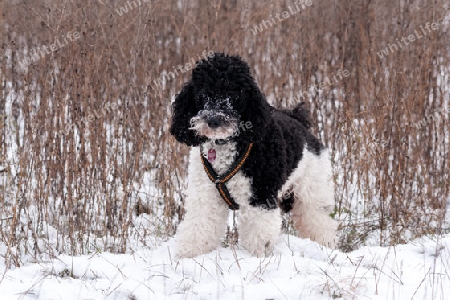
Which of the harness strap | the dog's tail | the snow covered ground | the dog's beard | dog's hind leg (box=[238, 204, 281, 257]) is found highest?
the dog's tail

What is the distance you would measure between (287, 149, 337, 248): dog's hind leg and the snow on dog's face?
1.14 meters

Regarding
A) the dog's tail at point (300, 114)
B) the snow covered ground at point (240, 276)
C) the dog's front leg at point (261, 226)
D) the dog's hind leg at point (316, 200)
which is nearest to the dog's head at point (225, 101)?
the dog's front leg at point (261, 226)

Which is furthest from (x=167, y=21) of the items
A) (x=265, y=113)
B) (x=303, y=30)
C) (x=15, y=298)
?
(x=15, y=298)

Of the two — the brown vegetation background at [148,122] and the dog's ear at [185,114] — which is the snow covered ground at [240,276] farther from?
the dog's ear at [185,114]

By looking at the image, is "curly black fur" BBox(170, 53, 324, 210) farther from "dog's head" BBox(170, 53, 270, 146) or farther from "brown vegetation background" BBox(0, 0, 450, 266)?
"brown vegetation background" BBox(0, 0, 450, 266)

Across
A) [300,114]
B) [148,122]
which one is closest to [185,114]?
[300,114]

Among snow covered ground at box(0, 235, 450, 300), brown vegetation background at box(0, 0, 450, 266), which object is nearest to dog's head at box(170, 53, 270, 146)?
snow covered ground at box(0, 235, 450, 300)

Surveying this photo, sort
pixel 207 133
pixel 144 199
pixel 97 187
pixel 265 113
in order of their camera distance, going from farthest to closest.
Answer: pixel 144 199
pixel 97 187
pixel 265 113
pixel 207 133

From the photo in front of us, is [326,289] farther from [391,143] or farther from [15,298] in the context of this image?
[391,143]

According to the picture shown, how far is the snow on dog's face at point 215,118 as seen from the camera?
3305mm

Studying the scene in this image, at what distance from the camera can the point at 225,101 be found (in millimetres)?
3469

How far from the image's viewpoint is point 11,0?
623 centimetres

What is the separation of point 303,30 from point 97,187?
317 centimetres

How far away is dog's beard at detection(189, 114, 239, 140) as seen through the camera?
3311 millimetres
